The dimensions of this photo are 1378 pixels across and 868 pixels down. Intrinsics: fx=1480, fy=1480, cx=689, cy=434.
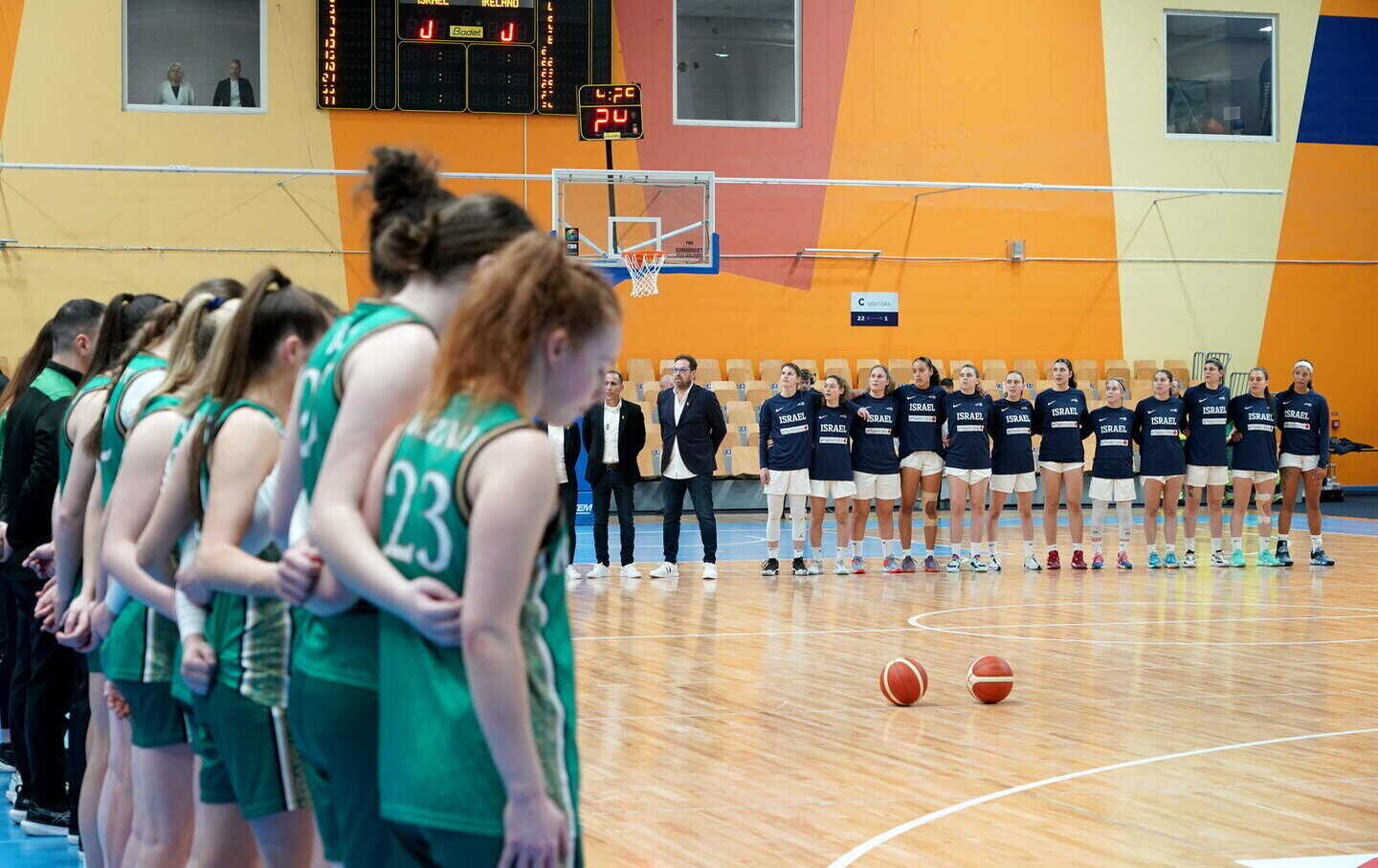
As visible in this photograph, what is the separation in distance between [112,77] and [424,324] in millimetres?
17464

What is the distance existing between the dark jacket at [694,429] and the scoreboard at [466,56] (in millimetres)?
5601

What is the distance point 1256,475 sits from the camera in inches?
585

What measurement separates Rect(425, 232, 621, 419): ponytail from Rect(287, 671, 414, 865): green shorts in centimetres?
47

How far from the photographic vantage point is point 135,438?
312cm

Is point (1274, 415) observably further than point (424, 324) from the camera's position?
Yes

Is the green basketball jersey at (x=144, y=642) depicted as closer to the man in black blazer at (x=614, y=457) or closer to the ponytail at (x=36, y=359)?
the ponytail at (x=36, y=359)

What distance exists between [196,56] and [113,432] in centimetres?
1630

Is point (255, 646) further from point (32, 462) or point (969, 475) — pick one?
point (969, 475)

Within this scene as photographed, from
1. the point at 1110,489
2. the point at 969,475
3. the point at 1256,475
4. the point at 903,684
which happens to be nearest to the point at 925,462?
the point at 969,475

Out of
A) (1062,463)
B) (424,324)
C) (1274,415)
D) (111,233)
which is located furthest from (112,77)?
(424,324)

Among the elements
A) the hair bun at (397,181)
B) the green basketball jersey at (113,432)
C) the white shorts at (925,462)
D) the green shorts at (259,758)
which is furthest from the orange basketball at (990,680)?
the white shorts at (925,462)

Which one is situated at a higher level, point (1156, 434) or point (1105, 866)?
point (1156, 434)

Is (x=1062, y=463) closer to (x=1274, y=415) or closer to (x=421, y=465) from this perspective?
(x=1274, y=415)

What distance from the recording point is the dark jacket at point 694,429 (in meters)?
13.6
